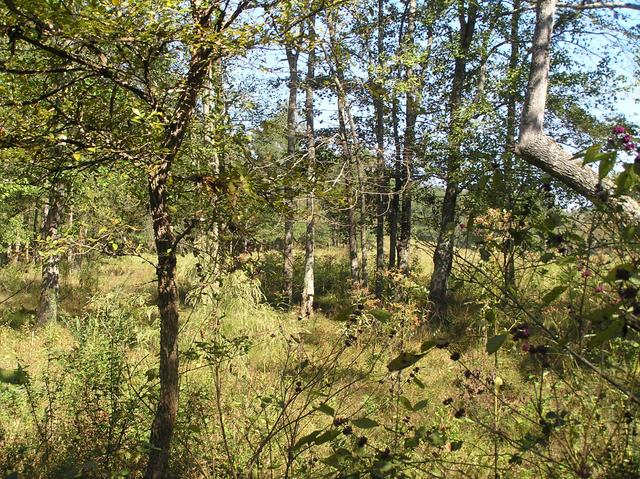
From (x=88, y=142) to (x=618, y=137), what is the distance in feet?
8.80

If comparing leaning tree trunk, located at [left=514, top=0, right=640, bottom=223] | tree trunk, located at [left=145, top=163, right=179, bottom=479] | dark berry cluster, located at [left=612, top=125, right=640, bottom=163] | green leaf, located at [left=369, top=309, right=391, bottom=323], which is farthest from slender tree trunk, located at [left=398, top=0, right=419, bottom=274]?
green leaf, located at [left=369, top=309, right=391, bottom=323]

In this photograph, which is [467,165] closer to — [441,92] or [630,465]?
[441,92]

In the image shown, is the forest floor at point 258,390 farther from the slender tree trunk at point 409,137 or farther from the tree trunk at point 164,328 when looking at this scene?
the slender tree trunk at point 409,137

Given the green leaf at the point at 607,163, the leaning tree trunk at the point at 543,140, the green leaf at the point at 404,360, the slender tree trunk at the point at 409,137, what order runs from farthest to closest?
the slender tree trunk at the point at 409,137 < the leaning tree trunk at the point at 543,140 < the green leaf at the point at 404,360 < the green leaf at the point at 607,163

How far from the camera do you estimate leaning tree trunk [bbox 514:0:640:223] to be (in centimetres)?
424

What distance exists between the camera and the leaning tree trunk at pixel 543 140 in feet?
13.9

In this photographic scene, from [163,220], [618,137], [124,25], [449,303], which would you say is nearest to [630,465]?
[618,137]

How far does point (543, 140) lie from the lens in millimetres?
4613

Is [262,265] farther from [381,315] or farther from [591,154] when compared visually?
[591,154]

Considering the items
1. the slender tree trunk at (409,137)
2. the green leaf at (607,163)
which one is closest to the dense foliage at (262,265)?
the green leaf at (607,163)

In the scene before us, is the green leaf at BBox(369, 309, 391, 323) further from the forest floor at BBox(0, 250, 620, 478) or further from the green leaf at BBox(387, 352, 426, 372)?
the green leaf at BBox(387, 352, 426, 372)

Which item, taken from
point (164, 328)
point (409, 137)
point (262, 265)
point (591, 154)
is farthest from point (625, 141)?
point (409, 137)

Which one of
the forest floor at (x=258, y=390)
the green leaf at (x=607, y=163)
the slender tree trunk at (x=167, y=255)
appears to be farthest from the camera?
the slender tree trunk at (x=167, y=255)

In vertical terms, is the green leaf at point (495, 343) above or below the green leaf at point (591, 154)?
below
